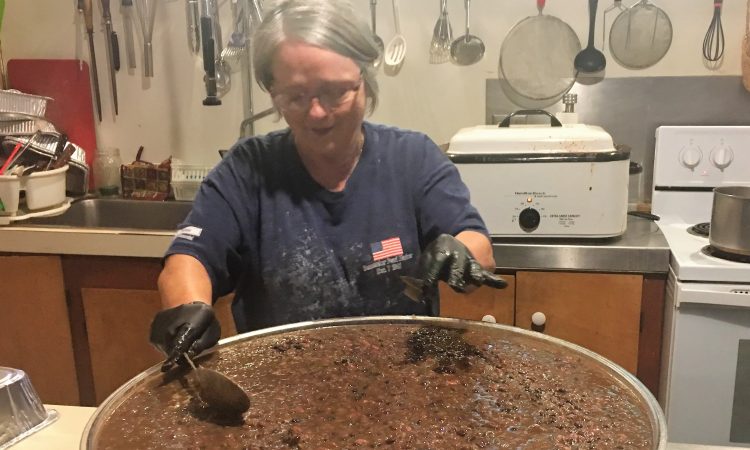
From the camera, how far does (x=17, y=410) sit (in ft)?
3.65

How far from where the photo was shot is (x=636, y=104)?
2.53 meters

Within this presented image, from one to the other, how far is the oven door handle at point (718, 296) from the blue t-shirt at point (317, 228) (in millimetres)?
822

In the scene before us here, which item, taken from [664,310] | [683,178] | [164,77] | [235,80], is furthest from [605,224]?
[164,77]

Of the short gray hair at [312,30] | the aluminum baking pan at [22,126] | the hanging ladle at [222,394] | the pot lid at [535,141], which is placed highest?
the short gray hair at [312,30]

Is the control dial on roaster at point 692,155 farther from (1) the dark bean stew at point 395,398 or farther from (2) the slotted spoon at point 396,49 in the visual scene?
(1) the dark bean stew at point 395,398

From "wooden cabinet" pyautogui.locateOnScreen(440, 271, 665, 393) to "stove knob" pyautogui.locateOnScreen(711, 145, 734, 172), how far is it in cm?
61

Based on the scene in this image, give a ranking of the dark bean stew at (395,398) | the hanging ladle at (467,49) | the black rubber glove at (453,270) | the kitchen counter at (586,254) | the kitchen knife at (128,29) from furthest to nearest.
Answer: the kitchen knife at (128,29) → the hanging ladle at (467,49) → the kitchen counter at (586,254) → the black rubber glove at (453,270) → the dark bean stew at (395,398)

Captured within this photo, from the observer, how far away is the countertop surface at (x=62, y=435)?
1080 mm

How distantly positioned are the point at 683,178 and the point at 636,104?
33cm


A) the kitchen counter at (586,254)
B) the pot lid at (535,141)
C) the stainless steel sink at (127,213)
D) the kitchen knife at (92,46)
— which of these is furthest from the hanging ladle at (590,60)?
the kitchen knife at (92,46)

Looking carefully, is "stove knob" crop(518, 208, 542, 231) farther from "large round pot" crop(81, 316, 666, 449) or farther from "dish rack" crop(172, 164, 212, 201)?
"dish rack" crop(172, 164, 212, 201)

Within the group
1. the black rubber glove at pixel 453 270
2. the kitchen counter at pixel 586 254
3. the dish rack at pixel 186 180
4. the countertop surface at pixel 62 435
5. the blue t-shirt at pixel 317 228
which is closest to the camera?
the countertop surface at pixel 62 435

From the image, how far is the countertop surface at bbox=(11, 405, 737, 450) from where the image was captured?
108 centimetres

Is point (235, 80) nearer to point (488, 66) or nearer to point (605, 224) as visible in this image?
point (488, 66)
